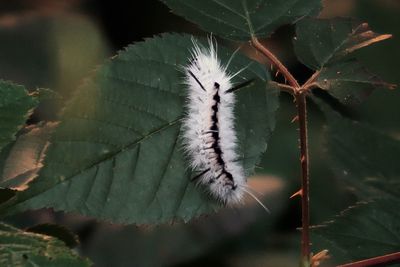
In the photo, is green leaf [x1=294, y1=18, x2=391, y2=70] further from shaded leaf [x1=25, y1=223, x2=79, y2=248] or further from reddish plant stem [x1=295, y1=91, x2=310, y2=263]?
shaded leaf [x1=25, y1=223, x2=79, y2=248]

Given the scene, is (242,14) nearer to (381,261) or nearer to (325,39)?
(325,39)

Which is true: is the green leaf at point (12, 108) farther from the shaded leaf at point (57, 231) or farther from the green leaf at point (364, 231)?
the green leaf at point (364, 231)

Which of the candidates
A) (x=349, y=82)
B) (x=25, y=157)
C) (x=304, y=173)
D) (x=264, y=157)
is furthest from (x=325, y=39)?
(x=264, y=157)

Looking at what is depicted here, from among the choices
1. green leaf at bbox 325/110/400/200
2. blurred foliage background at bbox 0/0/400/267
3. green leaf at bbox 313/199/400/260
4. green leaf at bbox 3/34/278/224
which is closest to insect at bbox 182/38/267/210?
green leaf at bbox 3/34/278/224

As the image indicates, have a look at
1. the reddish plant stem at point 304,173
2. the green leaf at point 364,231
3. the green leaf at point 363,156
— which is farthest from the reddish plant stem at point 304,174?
the green leaf at point 363,156

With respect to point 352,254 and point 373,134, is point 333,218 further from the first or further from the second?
point 373,134

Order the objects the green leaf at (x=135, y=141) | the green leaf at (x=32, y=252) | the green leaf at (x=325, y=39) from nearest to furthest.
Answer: the green leaf at (x=32, y=252), the green leaf at (x=135, y=141), the green leaf at (x=325, y=39)

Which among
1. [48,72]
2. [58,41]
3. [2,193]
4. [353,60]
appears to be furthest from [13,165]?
[58,41]

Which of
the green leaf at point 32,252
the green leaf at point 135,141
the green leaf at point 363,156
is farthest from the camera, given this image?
the green leaf at point 363,156
